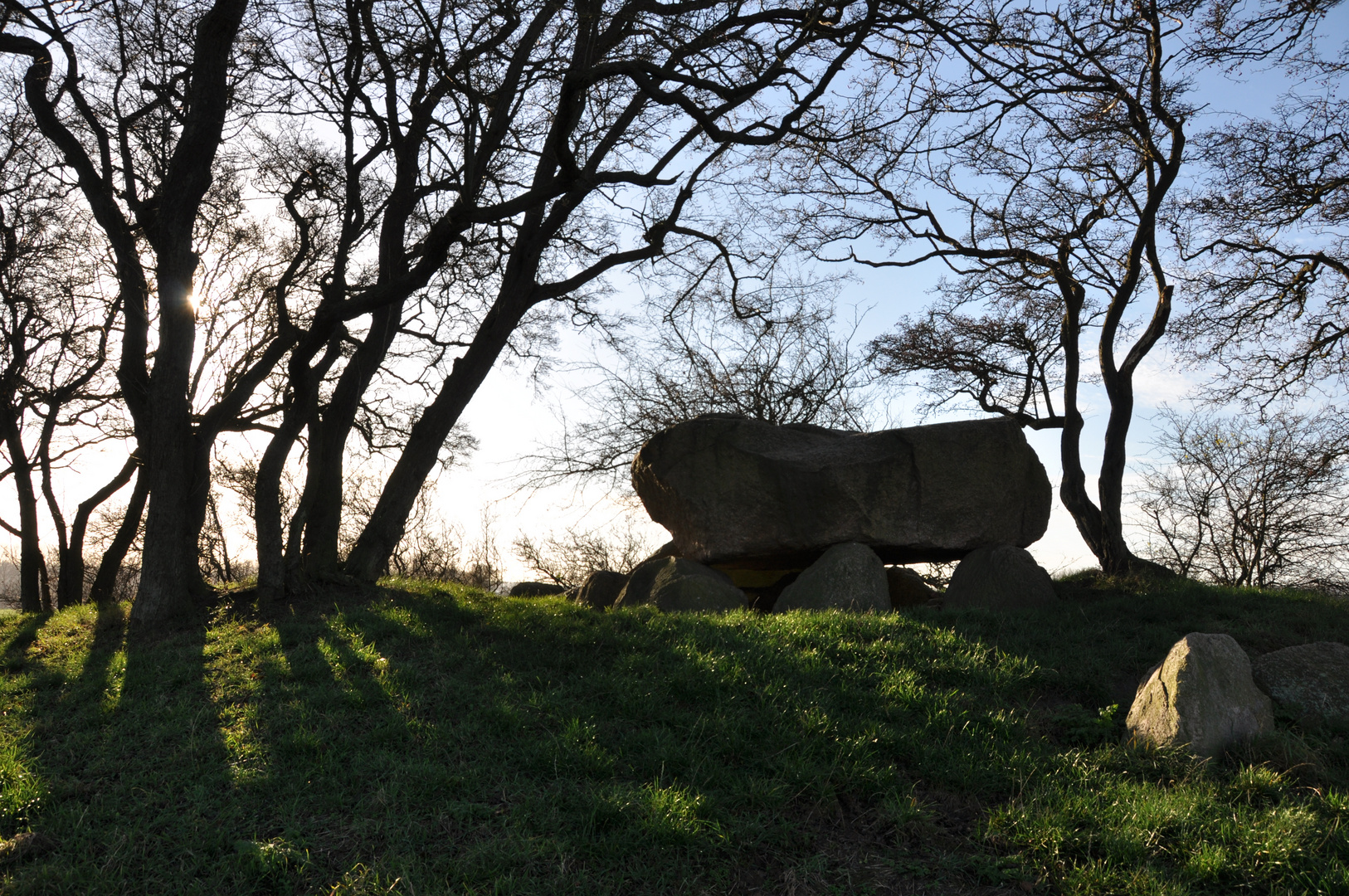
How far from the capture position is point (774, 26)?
10367mm

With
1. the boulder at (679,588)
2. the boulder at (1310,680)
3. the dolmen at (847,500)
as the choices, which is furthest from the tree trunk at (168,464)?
the boulder at (1310,680)

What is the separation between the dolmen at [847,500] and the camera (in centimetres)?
1103

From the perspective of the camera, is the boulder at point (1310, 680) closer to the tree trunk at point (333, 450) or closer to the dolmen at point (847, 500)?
the dolmen at point (847, 500)

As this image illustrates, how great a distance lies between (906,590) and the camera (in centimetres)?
1156

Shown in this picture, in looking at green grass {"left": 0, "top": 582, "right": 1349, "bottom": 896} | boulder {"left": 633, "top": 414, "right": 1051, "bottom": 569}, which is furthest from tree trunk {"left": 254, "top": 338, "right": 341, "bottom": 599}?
boulder {"left": 633, "top": 414, "right": 1051, "bottom": 569}

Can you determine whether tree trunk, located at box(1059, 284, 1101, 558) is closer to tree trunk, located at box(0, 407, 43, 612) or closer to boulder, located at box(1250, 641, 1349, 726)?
boulder, located at box(1250, 641, 1349, 726)

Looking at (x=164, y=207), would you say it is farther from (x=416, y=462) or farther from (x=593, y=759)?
(x=593, y=759)

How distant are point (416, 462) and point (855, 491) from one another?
5.60 metres

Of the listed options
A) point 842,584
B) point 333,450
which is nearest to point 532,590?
point 333,450

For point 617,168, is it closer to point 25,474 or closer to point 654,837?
point 654,837

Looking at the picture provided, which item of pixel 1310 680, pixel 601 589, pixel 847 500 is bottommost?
pixel 1310 680

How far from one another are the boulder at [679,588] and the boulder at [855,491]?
2.13 feet

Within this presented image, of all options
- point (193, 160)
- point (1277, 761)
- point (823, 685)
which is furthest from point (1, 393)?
point (1277, 761)

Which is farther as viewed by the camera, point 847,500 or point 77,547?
point 77,547
